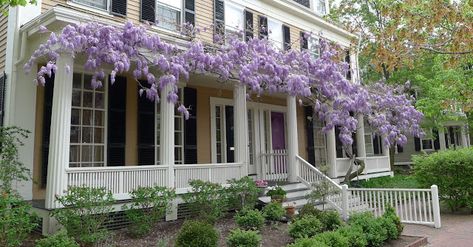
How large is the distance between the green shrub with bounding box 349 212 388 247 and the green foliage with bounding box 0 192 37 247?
5454mm

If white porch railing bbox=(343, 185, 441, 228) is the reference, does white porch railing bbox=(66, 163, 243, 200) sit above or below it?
above

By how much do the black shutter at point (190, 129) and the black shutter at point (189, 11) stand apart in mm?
1954

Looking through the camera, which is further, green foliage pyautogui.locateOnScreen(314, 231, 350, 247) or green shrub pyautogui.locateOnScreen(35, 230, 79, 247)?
green foliage pyautogui.locateOnScreen(314, 231, 350, 247)

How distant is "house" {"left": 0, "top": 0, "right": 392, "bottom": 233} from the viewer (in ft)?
25.1

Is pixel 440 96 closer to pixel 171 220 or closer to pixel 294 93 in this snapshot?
pixel 294 93

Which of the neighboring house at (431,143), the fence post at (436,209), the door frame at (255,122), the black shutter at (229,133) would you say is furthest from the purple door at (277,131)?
the neighboring house at (431,143)

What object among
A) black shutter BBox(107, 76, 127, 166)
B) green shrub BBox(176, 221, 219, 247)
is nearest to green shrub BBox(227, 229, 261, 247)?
green shrub BBox(176, 221, 219, 247)

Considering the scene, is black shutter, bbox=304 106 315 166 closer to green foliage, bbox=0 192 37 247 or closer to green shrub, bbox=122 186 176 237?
green shrub, bbox=122 186 176 237

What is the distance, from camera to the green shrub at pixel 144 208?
7.38 meters

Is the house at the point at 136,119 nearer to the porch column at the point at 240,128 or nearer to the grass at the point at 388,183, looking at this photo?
the porch column at the point at 240,128

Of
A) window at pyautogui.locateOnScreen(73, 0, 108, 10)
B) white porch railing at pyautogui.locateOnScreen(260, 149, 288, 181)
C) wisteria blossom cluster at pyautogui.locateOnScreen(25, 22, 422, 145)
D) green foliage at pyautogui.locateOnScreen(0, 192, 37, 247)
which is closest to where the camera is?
green foliage at pyautogui.locateOnScreen(0, 192, 37, 247)

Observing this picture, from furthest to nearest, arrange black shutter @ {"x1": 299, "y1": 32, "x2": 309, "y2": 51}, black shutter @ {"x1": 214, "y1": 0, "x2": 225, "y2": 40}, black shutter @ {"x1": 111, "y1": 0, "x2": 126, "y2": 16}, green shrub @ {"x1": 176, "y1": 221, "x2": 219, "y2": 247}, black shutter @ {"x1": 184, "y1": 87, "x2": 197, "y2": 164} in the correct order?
black shutter @ {"x1": 299, "y1": 32, "x2": 309, "y2": 51} → black shutter @ {"x1": 214, "y1": 0, "x2": 225, "y2": 40} → black shutter @ {"x1": 184, "y1": 87, "x2": 197, "y2": 164} → black shutter @ {"x1": 111, "y1": 0, "x2": 126, "y2": 16} → green shrub @ {"x1": 176, "y1": 221, "x2": 219, "y2": 247}

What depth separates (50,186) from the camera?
697 centimetres

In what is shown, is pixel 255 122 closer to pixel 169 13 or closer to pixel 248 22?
pixel 248 22
